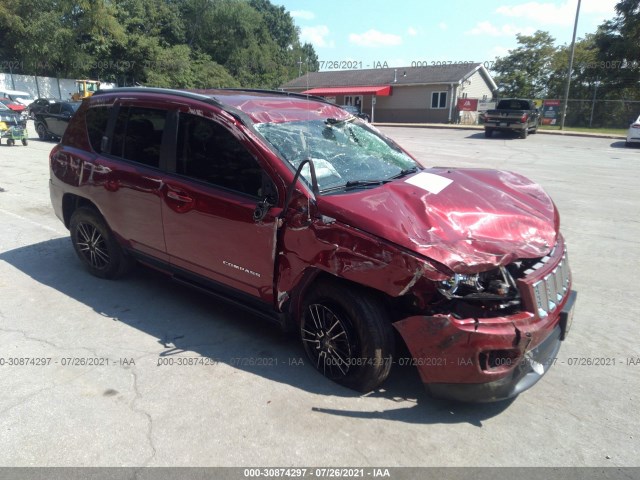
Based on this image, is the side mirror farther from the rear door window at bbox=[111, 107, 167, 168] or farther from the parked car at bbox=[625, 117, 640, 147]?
the parked car at bbox=[625, 117, 640, 147]

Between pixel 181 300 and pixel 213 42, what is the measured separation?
58.5m

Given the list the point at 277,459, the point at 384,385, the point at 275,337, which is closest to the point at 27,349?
the point at 275,337

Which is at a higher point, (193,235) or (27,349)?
(193,235)

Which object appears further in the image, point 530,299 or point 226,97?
point 226,97

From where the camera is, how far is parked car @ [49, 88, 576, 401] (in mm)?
2840

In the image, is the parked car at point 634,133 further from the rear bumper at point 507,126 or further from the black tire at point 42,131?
the black tire at point 42,131

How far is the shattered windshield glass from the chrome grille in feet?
4.44

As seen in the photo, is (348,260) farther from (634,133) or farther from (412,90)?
(412,90)

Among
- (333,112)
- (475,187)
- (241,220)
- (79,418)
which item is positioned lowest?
(79,418)

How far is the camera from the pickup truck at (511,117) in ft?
79.3

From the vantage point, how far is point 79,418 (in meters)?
3.04

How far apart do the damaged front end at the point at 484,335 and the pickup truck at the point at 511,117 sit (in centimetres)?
2362

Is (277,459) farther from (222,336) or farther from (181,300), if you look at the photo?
(181,300)

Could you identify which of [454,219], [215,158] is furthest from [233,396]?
[454,219]
